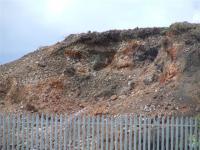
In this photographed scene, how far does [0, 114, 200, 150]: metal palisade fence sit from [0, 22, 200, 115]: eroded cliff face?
2.59m

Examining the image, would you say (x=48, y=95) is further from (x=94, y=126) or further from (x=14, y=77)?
(x=94, y=126)

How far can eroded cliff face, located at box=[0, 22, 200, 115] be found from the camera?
20641 mm

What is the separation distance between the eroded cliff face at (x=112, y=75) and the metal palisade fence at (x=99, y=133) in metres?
2.59

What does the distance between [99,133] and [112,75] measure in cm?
962

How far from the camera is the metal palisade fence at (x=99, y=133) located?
16266 mm

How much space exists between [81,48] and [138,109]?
9.47 m

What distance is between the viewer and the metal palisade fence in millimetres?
16266

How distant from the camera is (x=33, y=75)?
27.3 m

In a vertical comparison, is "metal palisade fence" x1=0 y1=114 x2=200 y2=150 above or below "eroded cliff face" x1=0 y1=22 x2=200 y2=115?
below

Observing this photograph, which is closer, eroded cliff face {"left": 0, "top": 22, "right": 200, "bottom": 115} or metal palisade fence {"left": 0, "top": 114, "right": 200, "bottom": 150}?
metal palisade fence {"left": 0, "top": 114, "right": 200, "bottom": 150}

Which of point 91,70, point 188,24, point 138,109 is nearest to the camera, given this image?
point 138,109

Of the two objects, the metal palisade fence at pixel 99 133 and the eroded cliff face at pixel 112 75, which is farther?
the eroded cliff face at pixel 112 75

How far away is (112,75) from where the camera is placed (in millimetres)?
26484

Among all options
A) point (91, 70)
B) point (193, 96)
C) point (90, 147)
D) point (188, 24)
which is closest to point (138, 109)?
point (193, 96)
